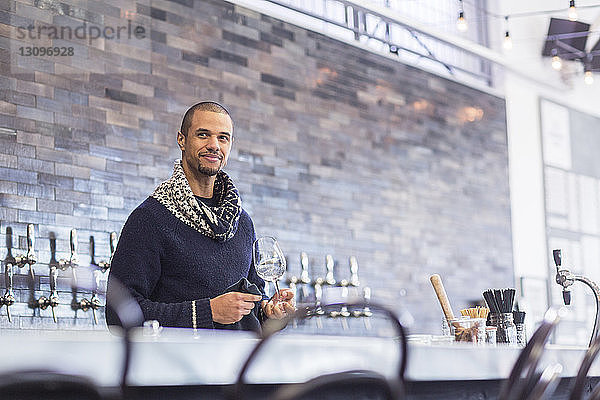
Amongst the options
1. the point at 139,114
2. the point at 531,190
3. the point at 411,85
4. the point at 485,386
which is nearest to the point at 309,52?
the point at 411,85

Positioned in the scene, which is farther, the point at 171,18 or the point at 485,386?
the point at 171,18

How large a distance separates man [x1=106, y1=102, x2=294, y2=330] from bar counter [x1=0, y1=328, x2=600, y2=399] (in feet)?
2.95

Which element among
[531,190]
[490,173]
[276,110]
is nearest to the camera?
[276,110]

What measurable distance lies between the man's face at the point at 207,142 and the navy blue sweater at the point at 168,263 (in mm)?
197

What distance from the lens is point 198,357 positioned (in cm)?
140

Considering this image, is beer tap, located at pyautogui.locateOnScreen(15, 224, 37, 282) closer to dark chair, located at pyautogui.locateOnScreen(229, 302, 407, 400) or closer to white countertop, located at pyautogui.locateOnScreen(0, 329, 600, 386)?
white countertop, located at pyautogui.locateOnScreen(0, 329, 600, 386)

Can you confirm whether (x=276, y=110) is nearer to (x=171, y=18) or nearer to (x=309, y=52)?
(x=309, y=52)

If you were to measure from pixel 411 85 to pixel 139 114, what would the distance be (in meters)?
2.79

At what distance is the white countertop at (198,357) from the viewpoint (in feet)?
3.96

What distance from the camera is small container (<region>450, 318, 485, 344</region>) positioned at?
2520mm

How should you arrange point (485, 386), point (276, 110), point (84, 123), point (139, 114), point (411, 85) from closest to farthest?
point (485, 386) < point (84, 123) < point (139, 114) < point (276, 110) < point (411, 85)

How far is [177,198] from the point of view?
288 cm

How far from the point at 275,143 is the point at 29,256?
2079 millimetres

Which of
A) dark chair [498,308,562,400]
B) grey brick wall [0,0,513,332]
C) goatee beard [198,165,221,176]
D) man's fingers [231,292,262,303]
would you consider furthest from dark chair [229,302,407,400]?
grey brick wall [0,0,513,332]
